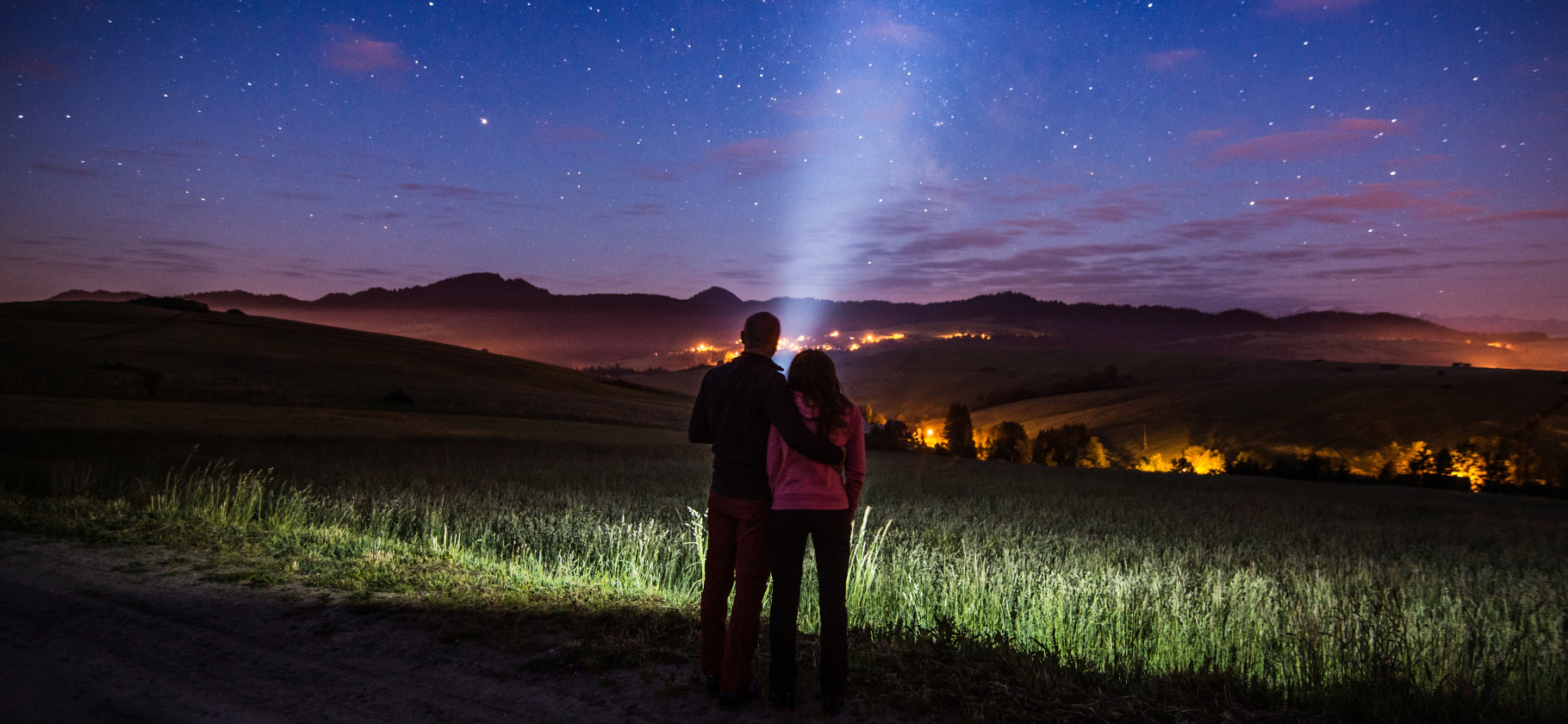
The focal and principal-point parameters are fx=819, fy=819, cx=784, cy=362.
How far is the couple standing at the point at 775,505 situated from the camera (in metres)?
4.80

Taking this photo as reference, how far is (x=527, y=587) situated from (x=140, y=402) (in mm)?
35259

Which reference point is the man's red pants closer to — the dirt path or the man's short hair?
the dirt path

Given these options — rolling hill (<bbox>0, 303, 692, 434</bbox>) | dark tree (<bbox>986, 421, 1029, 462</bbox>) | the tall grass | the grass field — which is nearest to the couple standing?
the grass field

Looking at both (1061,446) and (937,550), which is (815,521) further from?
(1061,446)

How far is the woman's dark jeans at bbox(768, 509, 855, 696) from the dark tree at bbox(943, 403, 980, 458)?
71303mm

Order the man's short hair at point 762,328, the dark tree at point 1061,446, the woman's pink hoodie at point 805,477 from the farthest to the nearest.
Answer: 1. the dark tree at point 1061,446
2. the man's short hair at point 762,328
3. the woman's pink hoodie at point 805,477

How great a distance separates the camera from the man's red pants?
4.96 metres

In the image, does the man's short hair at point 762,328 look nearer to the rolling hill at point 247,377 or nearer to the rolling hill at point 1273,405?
the rolling hill at point 247,377

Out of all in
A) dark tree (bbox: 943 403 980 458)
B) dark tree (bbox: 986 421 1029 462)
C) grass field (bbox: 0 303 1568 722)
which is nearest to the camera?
grass field (bbox: 0 303 1568 722)

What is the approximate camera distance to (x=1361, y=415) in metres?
67.8

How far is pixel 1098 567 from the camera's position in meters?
9.58

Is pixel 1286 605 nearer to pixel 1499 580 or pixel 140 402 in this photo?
pixel 1499 580

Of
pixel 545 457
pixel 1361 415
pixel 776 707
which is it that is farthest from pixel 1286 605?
pixel 1361 415

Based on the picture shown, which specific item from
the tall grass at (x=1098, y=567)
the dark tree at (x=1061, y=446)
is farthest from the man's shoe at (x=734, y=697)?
the dark tree at (x=1061, y=446)
